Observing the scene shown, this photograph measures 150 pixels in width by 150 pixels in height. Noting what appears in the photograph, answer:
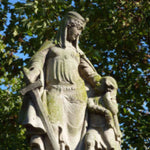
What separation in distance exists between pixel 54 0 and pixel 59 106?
5918 millimetres

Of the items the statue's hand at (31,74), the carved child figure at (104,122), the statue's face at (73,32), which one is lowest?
the carved child figure at (104,122)

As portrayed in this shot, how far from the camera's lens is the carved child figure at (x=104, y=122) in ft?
26.3

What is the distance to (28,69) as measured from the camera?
8203 mm

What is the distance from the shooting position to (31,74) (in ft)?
26.4

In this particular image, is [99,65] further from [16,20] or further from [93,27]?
[16,20]

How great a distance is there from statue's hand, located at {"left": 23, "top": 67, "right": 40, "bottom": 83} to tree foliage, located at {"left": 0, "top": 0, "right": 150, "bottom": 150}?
5379 millimetres

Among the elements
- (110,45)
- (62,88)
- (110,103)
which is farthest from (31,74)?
(110,45)

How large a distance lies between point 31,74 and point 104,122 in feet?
5.13

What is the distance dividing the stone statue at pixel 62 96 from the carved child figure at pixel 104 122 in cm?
2

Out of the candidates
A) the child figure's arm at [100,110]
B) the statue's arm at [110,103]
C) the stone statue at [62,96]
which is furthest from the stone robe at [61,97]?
the statue's arm at [110,103]

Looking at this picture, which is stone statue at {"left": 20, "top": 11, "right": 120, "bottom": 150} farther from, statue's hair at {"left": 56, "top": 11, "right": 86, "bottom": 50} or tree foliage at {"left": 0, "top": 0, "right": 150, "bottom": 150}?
tree foliage at {"left": 0, "top": 0, "right": 150, "bottom": 150}

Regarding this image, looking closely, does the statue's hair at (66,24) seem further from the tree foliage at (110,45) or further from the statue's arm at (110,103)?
the tree foliage at (110,45)

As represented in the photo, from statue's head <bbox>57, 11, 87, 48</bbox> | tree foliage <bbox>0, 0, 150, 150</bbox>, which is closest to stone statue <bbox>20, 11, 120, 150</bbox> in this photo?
statue's head <bbox>57, 11, 87, 48</bbox>

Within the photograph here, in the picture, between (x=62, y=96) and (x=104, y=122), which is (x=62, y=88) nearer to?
(x=62, y=96)
